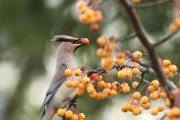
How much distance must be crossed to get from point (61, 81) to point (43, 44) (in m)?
5.42

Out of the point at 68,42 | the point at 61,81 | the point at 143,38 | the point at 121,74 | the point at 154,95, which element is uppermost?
the point at 68,42

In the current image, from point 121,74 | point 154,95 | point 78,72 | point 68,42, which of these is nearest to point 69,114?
point 78,72

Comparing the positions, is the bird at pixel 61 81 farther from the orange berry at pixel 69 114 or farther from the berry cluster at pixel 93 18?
the berry cluster at pixel 93 18

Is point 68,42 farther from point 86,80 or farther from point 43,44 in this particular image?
point 43,44

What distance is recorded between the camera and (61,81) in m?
4.72

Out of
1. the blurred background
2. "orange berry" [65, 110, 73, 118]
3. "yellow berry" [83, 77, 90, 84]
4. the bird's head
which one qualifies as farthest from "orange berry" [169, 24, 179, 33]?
the blurred background

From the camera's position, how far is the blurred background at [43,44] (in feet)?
31.6

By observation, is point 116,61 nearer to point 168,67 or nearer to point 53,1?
point 168,67

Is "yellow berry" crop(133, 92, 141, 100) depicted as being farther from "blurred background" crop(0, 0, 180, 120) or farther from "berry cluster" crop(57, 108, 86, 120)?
"blurred background" crop(0, 0, 180, 120)

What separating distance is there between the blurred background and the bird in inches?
161

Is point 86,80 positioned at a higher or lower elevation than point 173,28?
higher

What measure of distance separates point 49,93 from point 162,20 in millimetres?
5519

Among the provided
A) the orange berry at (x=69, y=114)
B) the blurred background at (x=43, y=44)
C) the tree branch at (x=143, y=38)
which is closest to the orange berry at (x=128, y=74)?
the orange berry at (x=69, y=114)

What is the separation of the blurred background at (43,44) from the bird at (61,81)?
410 centimetres
